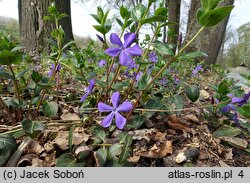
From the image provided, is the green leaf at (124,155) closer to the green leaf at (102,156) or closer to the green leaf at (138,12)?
the green leaf at (102,156)

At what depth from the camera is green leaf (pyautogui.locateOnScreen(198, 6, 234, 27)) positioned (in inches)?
36.7

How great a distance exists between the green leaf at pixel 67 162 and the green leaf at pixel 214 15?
729 mm

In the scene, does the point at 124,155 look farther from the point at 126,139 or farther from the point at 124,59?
the point at 124,59

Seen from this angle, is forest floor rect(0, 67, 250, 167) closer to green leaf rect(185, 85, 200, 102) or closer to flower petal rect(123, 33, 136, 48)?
green leaf rect(185, 85, 200, 102)

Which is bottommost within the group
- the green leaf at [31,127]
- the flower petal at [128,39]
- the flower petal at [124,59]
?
the green leaf at [31,127]

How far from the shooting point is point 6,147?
1.06 m

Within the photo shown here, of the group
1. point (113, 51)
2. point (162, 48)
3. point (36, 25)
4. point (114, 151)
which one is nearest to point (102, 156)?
point (114, 151)

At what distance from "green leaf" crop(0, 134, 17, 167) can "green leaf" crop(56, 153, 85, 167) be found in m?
0.22

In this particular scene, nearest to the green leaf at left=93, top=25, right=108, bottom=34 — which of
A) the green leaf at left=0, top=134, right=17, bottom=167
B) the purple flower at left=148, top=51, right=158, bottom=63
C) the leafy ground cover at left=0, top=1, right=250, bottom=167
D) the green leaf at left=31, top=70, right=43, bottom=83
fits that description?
the leafy ground cover at left=0, top=1, right=250, bottom=167

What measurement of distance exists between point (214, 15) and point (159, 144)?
65cm

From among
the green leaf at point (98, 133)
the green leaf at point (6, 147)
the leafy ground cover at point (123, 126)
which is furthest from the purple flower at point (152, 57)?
the green leaf at point (6, 147)

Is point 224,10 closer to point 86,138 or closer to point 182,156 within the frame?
point 182,156

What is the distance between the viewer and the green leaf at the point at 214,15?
3.05 feet

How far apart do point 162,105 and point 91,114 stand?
38 centimetres
